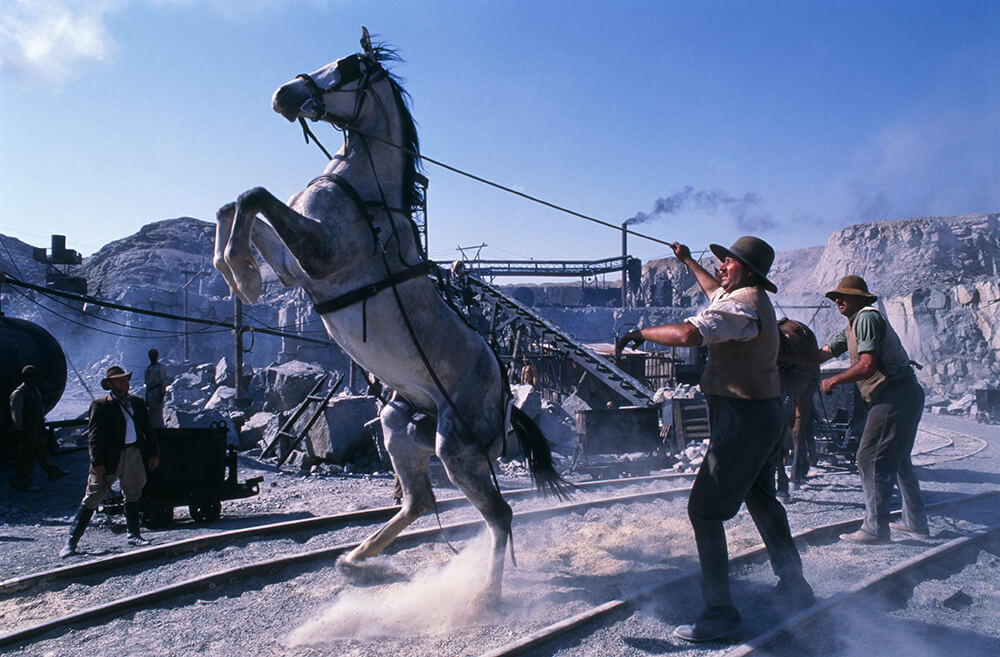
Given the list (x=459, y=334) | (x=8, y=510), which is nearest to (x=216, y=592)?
(x=459, y=334)

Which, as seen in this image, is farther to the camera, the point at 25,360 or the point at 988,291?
the point at 988,291

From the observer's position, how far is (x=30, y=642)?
11.6 feet

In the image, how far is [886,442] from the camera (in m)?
5.34

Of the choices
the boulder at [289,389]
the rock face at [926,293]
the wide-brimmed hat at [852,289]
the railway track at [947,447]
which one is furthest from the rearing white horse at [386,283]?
the rock face at [926,293]

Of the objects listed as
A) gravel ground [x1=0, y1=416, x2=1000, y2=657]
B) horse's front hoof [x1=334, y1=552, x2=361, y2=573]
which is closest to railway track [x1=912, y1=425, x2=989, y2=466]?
gravel ground [x1=0, y1=416, x2=1000, y2=657]

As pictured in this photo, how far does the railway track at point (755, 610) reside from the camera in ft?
11.1

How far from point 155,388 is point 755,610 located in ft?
36.3

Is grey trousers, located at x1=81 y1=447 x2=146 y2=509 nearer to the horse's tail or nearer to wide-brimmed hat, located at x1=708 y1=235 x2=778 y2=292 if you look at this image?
the horse's tail

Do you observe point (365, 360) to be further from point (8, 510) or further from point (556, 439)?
point (556, 439)

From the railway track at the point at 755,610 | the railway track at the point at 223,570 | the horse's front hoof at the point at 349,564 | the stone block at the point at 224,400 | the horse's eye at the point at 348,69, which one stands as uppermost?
the horse's eye at the point at 348,69

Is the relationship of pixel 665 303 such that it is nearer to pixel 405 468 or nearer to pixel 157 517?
pixel 157 517

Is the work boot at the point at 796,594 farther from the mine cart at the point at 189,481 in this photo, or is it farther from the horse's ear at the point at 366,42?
the mine cart at the point at 189,481

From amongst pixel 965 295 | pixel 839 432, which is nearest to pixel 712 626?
pixel 839 432

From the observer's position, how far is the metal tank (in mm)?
10867
